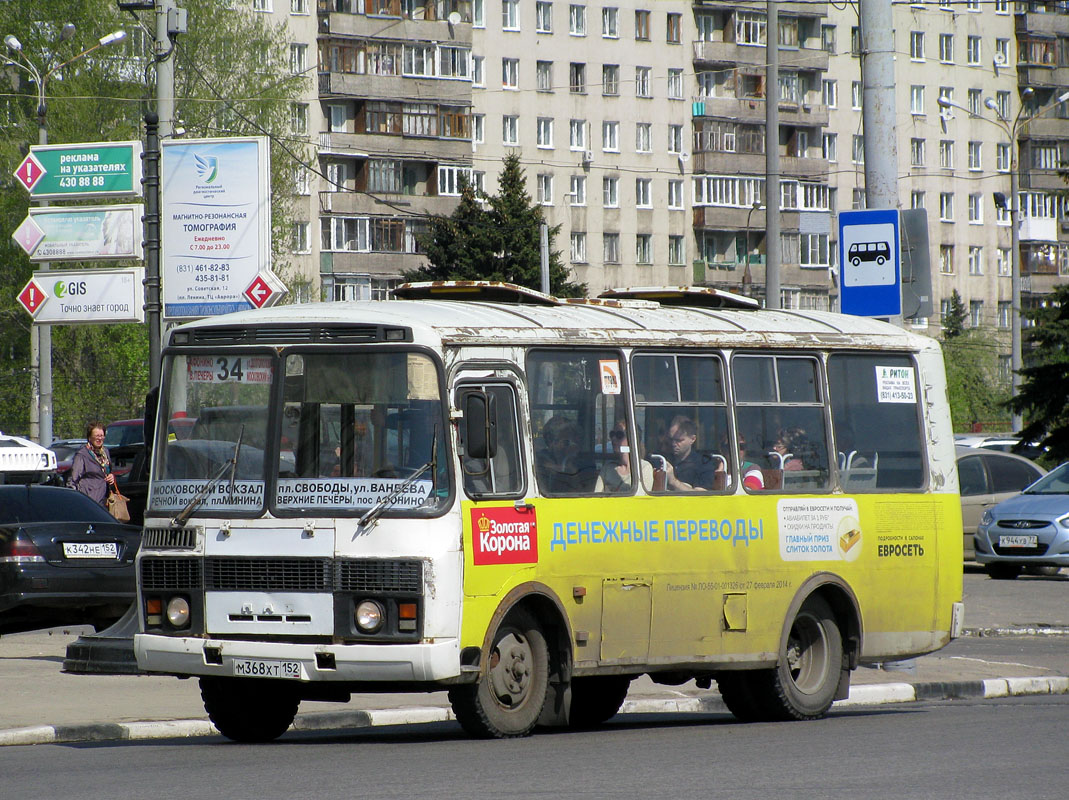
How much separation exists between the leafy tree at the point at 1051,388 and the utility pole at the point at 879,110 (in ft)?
84.4

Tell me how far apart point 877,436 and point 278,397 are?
4.58 metres

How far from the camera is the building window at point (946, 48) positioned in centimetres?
9869

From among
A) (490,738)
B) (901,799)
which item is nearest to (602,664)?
(490,738)

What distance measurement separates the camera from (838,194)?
9362 centimetres

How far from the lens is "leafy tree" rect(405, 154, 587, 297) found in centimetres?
7481

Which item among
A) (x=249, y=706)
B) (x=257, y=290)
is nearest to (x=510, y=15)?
(x=257, y=290)

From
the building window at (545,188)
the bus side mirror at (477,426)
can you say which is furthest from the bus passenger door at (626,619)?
the building window at (545,188)

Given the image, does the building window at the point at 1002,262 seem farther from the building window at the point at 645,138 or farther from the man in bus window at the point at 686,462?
the man in bus window at the point at 686,462

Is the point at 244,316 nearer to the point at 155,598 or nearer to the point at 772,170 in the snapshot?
the point at 155,598

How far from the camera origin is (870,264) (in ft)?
53.8

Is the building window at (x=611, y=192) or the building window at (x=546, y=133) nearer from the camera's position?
the building window at (x=546, y=133)

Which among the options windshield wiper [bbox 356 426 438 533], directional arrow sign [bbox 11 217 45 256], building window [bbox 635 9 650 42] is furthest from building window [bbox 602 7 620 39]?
windshield wiper [bbox 356 426 438 533]

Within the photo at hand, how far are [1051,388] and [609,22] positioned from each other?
4992 centimetres

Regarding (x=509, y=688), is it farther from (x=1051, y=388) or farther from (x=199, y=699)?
(x=1051, y=388)
